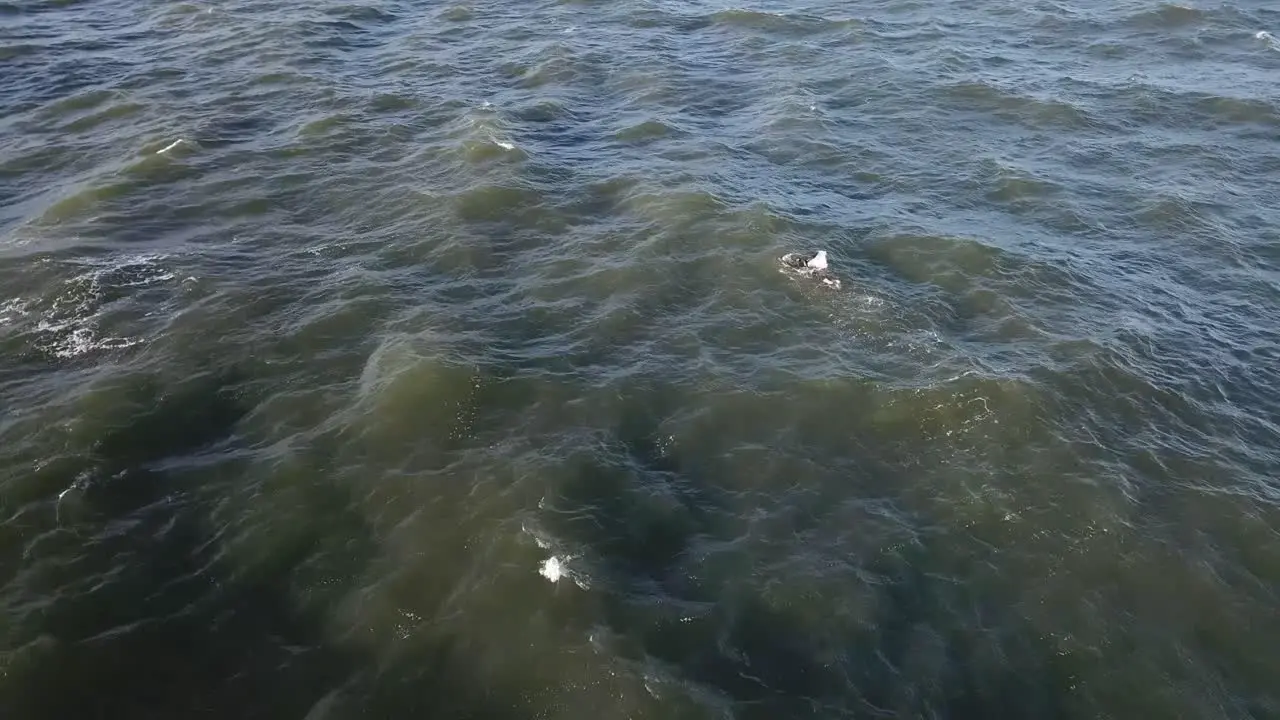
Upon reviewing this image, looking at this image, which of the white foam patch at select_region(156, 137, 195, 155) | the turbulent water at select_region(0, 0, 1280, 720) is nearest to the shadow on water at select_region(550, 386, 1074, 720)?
the turbulent water at select_region(0, 0, 1280, 720)

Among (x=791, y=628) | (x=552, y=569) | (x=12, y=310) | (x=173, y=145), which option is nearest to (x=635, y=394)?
(x=552, y=569)

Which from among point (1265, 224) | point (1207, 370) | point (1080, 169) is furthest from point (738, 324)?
point (1265, 224)

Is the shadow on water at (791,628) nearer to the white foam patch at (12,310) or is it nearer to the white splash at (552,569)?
the white splash at (552,569)

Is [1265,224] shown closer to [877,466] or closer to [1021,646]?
[877,466]

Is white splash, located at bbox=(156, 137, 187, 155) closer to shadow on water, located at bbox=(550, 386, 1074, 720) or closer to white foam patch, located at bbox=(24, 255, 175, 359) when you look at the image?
white foam patch, located at bbox=(24, 255, 175, 359)

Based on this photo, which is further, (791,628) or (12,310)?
(12,310)

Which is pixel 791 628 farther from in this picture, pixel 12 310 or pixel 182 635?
pixel 12 310

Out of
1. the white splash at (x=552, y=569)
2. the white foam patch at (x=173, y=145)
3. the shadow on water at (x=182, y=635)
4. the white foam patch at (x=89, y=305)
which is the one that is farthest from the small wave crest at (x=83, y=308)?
the white splash at (x=552, y=569)
